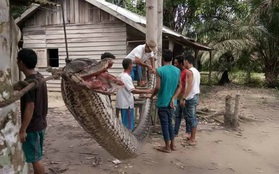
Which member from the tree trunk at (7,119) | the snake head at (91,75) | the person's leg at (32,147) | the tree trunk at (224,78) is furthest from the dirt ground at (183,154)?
the tree trunk at (224,78)

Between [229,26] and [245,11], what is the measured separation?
13.3ft

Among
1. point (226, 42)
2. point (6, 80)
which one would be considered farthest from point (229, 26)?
point (6, 80)

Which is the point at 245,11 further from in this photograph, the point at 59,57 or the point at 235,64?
the point at 59,57

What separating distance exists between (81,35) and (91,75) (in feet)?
35.5

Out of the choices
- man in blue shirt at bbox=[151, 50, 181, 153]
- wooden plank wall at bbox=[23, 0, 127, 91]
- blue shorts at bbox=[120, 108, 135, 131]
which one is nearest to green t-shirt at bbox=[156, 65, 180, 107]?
man in blue shirt at bbox=[151, 50, 181, 153]

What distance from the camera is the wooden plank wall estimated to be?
38.1ft

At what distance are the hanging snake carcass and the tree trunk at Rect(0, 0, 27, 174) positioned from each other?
20.0 inches

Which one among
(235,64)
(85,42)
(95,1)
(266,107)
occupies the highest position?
(95,1)

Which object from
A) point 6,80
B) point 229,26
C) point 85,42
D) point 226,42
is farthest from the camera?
point 229,26

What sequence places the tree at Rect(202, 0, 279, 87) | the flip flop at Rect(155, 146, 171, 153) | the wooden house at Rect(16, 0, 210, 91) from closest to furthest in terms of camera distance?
the flip flop at Rect(155, 146, 171, 153), the wooden house at Rect(16, 0, 210, 91), the tree at Rect(202, 0, 279, 87)

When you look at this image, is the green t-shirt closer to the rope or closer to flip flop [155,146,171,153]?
flip flop [155,146,171,153]

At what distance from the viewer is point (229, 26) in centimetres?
1644

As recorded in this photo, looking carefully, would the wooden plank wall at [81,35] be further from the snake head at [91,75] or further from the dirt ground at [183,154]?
the snake head at [91,75]

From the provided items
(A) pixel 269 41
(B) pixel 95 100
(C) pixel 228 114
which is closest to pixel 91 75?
(B) pixel 95 100
